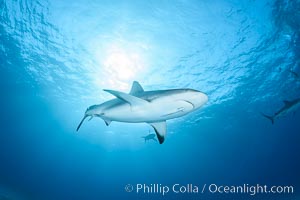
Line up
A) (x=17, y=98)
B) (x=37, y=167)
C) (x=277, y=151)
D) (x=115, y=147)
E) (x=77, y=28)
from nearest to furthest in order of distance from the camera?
1. (x=77, y=28)
2. (x=17, y=98)
3. (x=277, y=151)
4. (x=115, y=147)
5. (x=37, y=167)

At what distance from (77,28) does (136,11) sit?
12.6 ft

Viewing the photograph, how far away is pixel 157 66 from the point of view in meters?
15.4

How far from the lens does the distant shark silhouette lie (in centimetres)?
396

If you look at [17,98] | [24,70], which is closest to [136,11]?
[24,70]

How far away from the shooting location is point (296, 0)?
11.8m

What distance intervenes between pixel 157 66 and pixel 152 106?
11.3 m

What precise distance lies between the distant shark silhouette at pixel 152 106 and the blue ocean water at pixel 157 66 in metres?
7.66

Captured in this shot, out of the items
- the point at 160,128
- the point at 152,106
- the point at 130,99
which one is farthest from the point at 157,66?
the point at 130,99

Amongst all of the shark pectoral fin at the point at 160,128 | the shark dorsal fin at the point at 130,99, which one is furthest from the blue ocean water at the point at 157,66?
the shark dorsal fin at the point at 130,99

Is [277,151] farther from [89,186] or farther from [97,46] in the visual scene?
[89,186]

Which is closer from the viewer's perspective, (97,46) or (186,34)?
(186,34)

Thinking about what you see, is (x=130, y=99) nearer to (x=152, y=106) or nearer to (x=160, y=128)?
(x=152, y=106)

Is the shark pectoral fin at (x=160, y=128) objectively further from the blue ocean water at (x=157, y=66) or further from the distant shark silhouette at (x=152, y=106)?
the blue ocean water at (x=157, y=66)

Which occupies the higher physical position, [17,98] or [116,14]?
[17,98]
